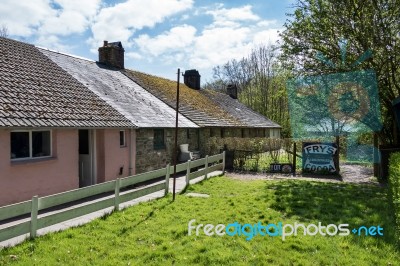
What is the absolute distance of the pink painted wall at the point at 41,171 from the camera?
8.80m

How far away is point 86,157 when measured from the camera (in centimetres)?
1248

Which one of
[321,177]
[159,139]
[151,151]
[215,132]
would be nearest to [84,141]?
[151,151]

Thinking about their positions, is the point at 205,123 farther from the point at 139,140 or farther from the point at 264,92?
the point at 264,92

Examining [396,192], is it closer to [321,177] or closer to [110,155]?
[321,177]

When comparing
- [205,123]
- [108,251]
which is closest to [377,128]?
[205,123]

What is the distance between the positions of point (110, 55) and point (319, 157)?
14.5 meters

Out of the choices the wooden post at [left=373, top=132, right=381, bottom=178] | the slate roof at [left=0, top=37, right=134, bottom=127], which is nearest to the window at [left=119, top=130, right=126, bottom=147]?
the slate roof at [left=0, top=37, right=134, bottom=127]

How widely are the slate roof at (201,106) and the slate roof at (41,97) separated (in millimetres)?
7663

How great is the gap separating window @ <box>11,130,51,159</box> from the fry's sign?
1240cm

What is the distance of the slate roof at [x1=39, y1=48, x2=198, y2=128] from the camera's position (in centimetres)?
1528

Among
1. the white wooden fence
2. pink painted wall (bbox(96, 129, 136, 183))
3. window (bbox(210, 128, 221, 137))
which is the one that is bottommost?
the white wooden fence

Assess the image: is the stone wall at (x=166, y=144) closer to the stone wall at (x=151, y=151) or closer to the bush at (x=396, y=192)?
the stone wall at (x=151, y=151)

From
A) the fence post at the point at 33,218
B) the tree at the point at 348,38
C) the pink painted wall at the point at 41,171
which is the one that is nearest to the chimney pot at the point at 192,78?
the tree at the point at 348,38

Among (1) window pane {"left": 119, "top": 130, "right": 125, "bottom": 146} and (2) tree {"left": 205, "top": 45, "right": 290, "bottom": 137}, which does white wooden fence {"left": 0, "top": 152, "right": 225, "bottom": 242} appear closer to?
(1) window pane {"left": 119, "top": 130, "right": 125, "bottom": 146}
